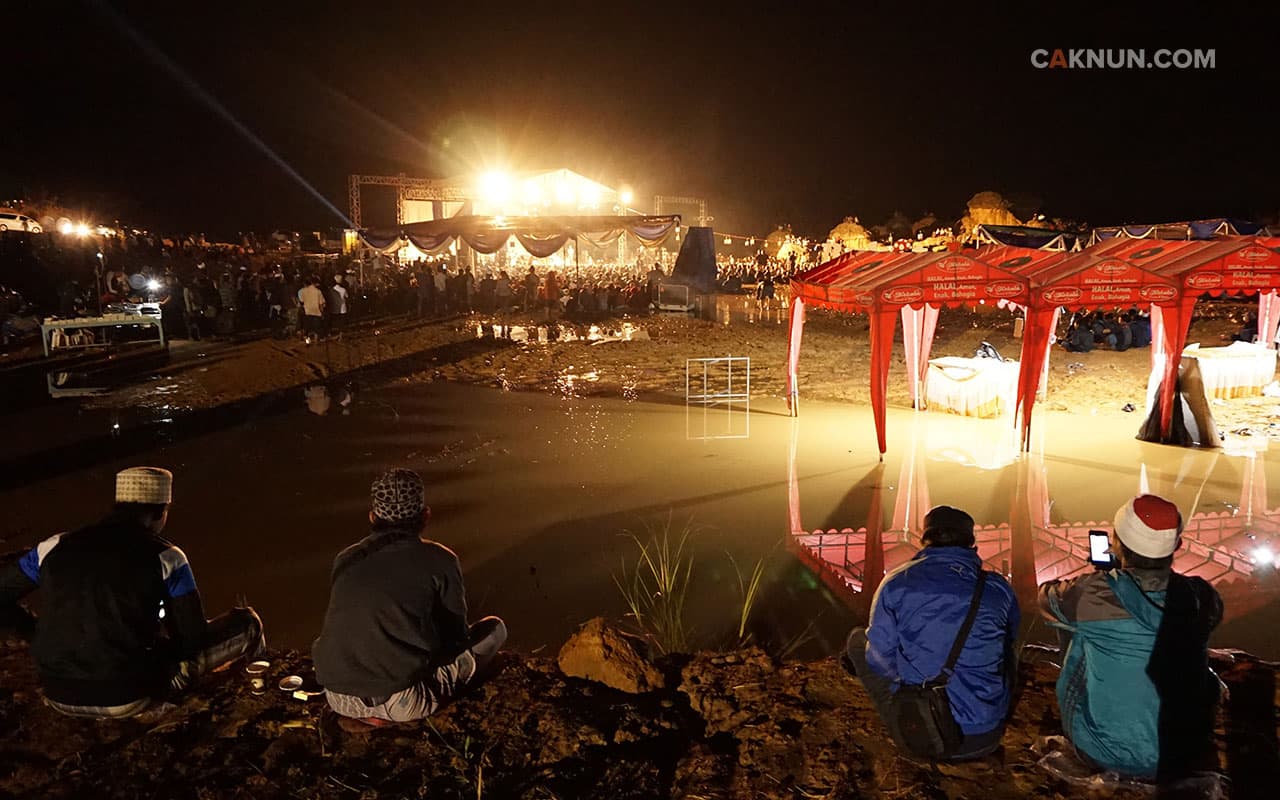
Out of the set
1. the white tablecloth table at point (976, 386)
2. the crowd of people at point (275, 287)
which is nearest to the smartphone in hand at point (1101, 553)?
the white tablecloth table at point (976, 386)

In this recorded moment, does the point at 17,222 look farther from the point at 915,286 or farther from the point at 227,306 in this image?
the point at 915,286

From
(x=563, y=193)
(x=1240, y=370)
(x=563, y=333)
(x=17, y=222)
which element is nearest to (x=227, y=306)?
(x=563, y=333)

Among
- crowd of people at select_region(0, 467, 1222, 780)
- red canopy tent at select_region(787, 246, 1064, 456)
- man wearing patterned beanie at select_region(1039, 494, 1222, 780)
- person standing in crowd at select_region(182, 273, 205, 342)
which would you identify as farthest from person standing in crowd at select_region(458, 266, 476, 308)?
man wearing patterned beanie at select_region(1039, 494, 1222, 780)

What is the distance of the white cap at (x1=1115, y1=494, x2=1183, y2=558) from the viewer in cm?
269

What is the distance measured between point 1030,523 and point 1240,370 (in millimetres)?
8515

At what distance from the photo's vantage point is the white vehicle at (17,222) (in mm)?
26406

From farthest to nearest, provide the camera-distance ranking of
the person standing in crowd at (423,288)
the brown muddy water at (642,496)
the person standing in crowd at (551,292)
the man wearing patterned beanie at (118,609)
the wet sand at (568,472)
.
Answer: the person standing in crowd at (551,292)
the person standing in crowd at (423,288)
the wet sand at (568,472)
the brown muddy water at (642,496)
the man wearing patterned beanie at (118,609)

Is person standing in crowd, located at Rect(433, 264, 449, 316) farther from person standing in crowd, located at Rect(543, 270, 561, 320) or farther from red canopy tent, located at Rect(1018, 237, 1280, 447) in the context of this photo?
red canopy tent, located at Rect(1018, 237, 1280, 447)

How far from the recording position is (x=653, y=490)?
8.81 m

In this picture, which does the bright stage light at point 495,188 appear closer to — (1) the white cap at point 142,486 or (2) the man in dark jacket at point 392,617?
(1) the white cap at point 142,486

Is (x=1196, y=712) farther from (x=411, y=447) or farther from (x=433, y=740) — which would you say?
(x=411, y=447)

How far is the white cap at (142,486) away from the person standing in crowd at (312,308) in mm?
17307

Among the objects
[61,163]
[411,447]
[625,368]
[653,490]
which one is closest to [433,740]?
[653,490]

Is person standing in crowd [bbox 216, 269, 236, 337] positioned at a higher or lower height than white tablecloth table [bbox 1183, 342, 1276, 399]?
higher
